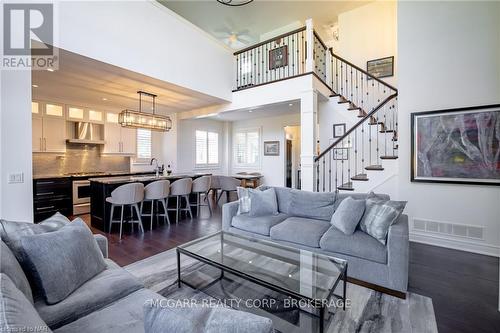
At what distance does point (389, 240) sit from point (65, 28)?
443 cm

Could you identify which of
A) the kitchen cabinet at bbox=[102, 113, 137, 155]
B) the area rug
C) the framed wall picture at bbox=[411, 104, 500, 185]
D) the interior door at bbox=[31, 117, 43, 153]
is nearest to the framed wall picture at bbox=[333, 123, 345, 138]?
the framed wall picture at bbox=[411, 104, 500, 185]

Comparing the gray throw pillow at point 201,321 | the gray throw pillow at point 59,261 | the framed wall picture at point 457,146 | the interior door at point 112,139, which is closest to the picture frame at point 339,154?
the framed wall picture at point 457,146

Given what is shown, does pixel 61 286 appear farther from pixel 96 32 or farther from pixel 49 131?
pixel 49 131

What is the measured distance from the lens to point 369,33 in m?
5.97

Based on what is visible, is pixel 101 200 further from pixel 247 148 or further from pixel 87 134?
pixel 247 148

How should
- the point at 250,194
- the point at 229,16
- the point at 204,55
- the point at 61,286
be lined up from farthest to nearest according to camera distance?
the point at 229,16 → the point at 204,55 → the point at 250,194 → the point at 61,286

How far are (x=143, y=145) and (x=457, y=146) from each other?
287 inches

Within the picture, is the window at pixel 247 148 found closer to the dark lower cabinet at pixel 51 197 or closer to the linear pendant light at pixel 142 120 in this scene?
the linear pendant light at pixel 142 120

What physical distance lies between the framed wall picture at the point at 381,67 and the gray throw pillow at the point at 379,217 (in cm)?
439

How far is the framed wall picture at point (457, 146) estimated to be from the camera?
3.24 metres

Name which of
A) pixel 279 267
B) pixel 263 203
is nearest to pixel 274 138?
pixel 263 203

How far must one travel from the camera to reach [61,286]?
1.37 meters

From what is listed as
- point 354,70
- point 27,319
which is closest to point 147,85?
point 27,319

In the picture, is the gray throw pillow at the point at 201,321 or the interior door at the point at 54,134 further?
the interior door at the point at 54,134
